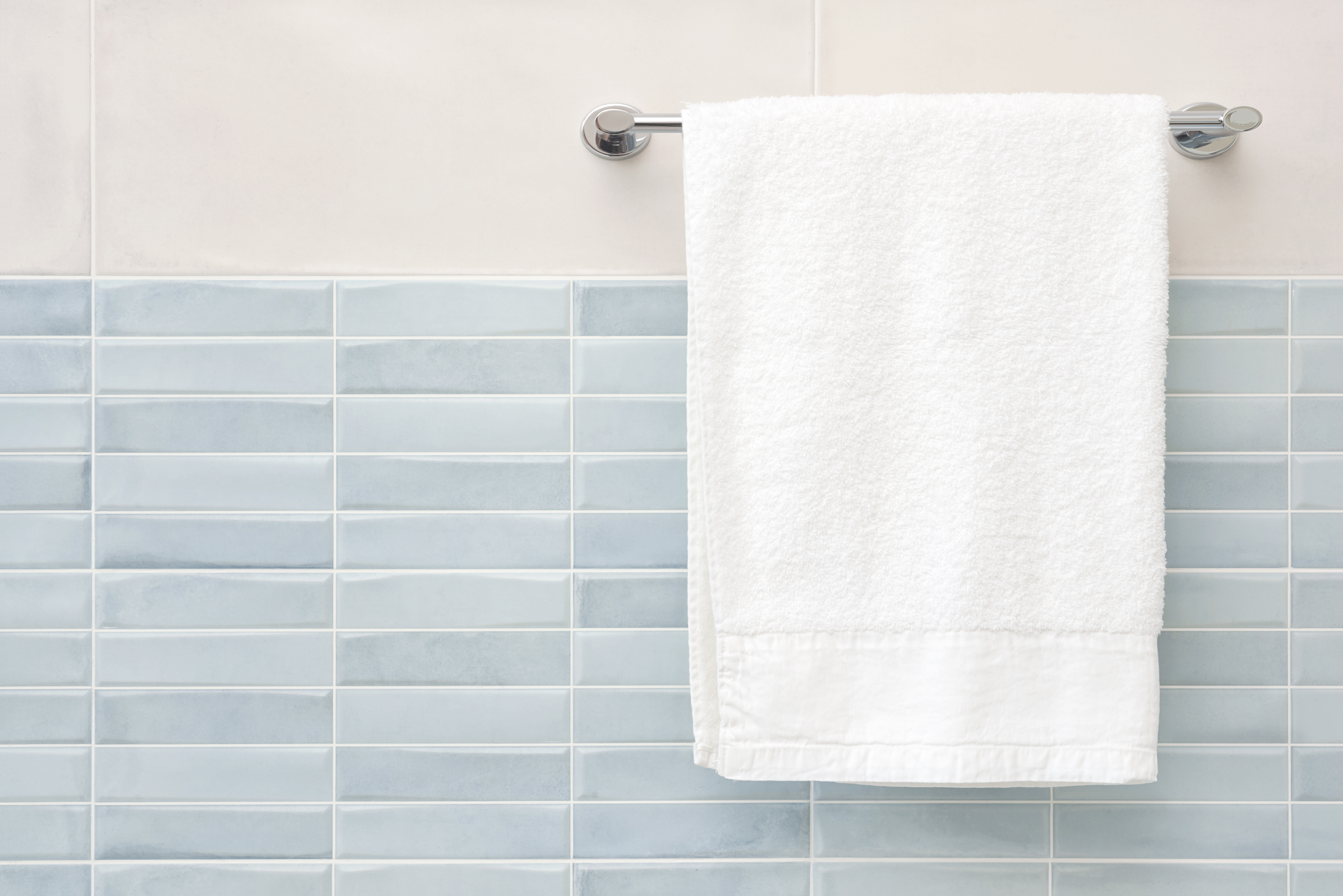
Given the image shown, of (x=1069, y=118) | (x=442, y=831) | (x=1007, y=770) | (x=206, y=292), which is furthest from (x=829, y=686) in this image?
(x=206, y=292)

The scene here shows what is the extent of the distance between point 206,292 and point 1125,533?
85cm

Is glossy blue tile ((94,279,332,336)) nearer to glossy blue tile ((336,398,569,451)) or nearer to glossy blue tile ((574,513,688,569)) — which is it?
glossy blue tile ((336,398,569,451))

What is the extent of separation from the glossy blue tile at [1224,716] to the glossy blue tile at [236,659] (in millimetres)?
804

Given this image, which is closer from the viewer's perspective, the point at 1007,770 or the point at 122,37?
the point at 1007,770

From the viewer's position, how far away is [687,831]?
798 millimetres

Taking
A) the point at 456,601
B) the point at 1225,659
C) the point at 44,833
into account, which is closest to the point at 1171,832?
the point at 1225,659

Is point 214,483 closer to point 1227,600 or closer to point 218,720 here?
point 218,720

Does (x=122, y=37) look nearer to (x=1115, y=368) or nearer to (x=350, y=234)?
(x=350, y=234)

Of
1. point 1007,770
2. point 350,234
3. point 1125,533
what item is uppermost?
point 350,234

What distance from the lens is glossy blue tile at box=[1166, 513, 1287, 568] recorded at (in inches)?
31.4

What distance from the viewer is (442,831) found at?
31.4 inches

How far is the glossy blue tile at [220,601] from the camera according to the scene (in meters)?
0.80

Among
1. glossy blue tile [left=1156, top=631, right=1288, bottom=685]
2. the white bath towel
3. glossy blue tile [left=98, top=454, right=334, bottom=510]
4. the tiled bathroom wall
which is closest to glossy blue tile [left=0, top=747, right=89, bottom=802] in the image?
the tiled bathroom wall

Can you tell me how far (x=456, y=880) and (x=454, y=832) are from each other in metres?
0.05
